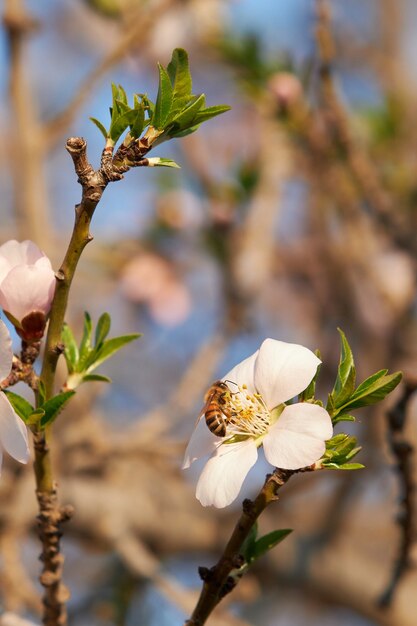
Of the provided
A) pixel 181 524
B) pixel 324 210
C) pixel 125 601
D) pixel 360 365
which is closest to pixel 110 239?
pixel 324 210

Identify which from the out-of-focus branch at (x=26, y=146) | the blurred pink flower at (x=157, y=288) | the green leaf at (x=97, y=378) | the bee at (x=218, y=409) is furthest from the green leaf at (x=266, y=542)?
the blurred pink flower at (x=157, y=288)

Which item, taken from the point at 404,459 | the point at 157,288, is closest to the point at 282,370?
the point at 404,459

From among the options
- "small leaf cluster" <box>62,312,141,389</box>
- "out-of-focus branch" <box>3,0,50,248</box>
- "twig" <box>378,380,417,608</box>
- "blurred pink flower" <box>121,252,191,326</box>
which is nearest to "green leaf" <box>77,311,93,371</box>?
"small leaf cluster" <box>62,312,141,389</box>

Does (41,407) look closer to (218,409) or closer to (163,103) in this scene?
(218,409)

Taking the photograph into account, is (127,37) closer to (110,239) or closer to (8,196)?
(110,239)

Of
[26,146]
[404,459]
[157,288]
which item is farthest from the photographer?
[157,288]
